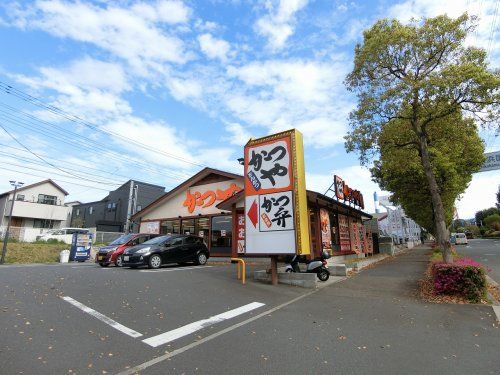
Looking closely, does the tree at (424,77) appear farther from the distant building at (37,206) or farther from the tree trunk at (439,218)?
the distant building at (37,206)

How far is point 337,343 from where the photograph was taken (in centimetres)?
495

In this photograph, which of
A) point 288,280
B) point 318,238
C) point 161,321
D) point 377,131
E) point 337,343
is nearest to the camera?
point 337,343

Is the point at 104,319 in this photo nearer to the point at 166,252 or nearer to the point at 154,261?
the point at 154,261

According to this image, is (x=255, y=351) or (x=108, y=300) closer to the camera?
(x=255, y=351)

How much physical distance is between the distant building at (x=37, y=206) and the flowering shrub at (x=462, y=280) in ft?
134

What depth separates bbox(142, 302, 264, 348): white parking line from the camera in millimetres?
4886

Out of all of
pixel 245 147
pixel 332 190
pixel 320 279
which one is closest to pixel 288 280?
pixel 320 279

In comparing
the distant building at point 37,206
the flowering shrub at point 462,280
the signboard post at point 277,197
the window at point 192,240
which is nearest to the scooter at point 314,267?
the signboard post at point 277,197

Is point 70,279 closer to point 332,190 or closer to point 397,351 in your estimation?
point 397,351

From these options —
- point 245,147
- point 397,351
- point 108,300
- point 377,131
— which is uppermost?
point 377,131

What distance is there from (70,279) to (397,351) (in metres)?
9.21

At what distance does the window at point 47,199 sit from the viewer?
3925 centimetres

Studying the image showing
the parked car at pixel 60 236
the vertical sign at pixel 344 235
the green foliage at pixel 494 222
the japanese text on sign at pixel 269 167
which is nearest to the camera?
the japanese text on sign at pixel 269 167

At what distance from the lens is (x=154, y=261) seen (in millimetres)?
13945
